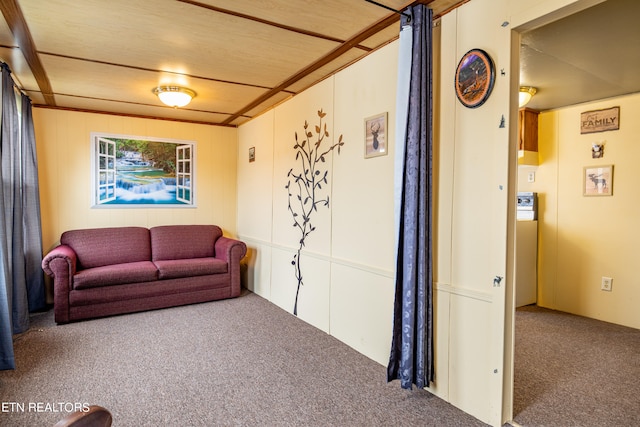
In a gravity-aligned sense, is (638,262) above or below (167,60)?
below

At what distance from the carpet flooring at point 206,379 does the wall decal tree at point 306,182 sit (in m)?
0.90

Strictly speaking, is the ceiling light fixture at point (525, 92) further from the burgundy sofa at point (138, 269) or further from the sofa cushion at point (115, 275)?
the sofa cushion at point (115, 275)

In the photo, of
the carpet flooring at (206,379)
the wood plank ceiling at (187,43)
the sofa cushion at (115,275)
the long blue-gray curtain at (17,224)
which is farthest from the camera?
the sofa cushion at (115,275)

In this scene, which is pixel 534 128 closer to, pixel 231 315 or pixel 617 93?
pixel 617 93

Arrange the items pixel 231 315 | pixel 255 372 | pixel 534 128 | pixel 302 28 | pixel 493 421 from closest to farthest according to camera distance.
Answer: pixel 493 421 → pixel 302 28 → pixel 255 372 → pixel 231 315 → pixel 534 128

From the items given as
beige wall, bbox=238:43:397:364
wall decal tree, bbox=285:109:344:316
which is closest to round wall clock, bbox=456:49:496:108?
beige wall, bbox=238:43:397:364

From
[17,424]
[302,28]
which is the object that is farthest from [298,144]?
[17,424]

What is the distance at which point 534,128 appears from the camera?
14.2 feet

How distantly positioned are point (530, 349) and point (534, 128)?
8.51 feet

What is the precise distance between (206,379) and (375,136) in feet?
6.70

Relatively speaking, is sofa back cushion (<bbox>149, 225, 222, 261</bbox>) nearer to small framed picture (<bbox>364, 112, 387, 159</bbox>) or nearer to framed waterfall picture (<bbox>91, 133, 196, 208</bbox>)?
framed waterfall picture (<bbox>91, 133, 196, 208</bbox>)

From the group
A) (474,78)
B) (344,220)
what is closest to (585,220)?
(344,220)

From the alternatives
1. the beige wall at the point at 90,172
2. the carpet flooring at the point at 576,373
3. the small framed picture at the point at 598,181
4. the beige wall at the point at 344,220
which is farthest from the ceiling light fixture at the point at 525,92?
the beige wall at the point at 90,172

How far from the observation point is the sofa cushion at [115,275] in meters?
3.65
